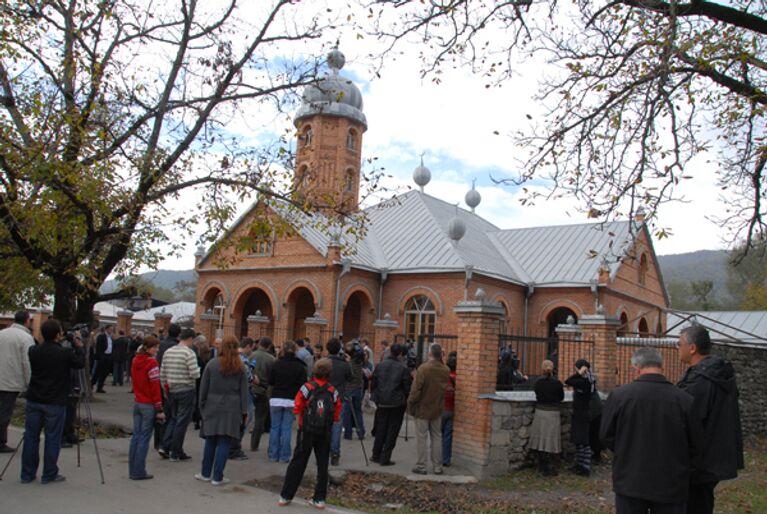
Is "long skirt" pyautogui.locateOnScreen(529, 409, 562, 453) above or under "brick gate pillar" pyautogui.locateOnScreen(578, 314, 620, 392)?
under

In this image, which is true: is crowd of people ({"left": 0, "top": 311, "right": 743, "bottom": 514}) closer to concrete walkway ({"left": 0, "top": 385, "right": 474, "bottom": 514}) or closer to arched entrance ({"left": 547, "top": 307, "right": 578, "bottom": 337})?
concrete walkway ({"left": 0, "top": 385, "right": 474, "bottom": 514})

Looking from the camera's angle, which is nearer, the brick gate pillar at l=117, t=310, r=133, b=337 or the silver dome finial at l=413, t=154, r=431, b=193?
the brick gate pillar at l=117, t=310, r=133, b=337

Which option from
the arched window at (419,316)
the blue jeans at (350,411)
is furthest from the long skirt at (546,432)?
the arched window at (419,316)

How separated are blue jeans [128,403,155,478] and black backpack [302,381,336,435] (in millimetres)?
2085

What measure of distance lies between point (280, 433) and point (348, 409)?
2348 millimetres

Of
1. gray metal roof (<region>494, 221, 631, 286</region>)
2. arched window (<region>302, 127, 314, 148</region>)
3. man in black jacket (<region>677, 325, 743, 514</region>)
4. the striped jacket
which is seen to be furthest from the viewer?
arched window (<region>302, 127, 314, 148</region>)

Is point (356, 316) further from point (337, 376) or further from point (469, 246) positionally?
point (337, 376)

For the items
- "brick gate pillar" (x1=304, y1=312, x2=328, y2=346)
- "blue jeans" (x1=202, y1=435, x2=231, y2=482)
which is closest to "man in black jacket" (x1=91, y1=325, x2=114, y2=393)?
"brick gate pillar" (x1=304, y1=312, x2=328, y2=346)

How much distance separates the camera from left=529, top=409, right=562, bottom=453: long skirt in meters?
8.98

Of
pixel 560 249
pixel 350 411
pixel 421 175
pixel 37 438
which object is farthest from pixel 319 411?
pixel 421 175

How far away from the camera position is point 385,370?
9.46 m

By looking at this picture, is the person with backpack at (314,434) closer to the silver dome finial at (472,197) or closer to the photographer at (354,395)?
the photographer at (354,395)

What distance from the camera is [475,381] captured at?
909cm

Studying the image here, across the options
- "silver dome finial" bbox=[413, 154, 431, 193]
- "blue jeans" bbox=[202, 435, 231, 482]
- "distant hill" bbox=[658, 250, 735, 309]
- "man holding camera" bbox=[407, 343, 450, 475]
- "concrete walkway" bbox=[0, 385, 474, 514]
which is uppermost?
"distant hill" bbox=[658, 250, 735, 309]
